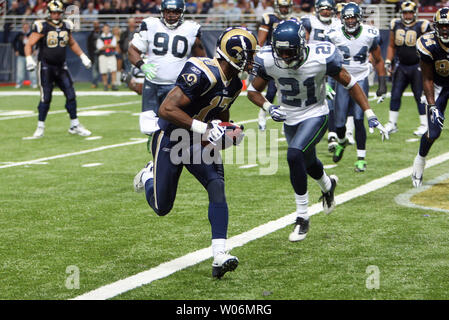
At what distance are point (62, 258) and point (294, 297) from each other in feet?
5.97

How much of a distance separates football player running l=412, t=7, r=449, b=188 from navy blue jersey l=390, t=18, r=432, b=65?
4547 millimetres

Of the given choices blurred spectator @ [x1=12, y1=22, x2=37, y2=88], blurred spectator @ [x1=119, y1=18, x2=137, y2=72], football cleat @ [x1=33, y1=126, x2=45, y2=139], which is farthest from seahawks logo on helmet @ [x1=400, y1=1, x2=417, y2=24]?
blurred spectator @ [x1=12, y1=22, x2=37, y2=88]

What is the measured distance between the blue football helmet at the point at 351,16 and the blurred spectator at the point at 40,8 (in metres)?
17.6

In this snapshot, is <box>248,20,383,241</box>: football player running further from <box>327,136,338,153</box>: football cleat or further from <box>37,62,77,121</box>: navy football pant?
<box>37,62,77,121</box>: navy football pant

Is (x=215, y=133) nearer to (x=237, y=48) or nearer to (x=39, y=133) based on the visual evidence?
(x=237, y=48)

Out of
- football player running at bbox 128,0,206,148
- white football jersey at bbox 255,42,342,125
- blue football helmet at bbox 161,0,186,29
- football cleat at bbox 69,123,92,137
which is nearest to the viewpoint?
white football jersey at bbox 255,42,342,125

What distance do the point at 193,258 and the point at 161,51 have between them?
13.5 feet

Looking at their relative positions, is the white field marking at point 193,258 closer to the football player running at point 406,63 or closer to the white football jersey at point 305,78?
the white football jersey at point 305,78

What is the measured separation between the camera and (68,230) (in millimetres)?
6836

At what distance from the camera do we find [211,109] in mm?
5637

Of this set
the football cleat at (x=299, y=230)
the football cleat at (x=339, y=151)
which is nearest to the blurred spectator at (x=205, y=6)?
the football cleat at (x=339, y=151)

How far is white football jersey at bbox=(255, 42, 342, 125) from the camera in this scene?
6.46 metres
